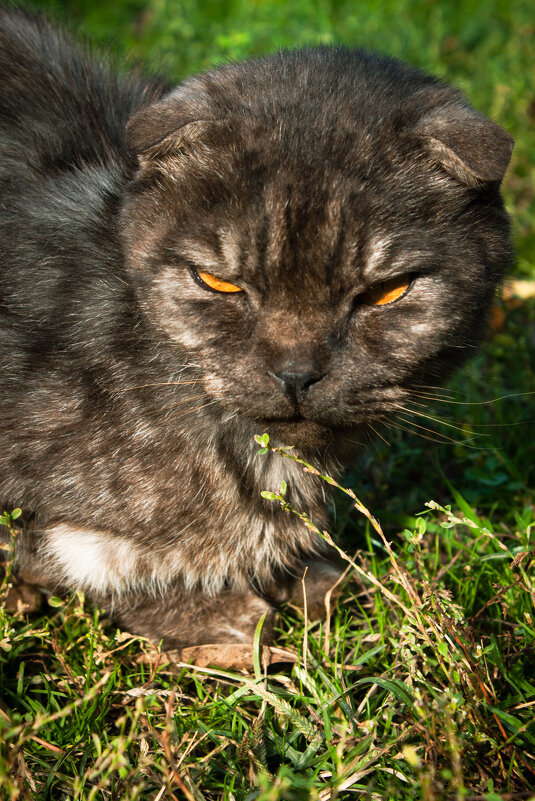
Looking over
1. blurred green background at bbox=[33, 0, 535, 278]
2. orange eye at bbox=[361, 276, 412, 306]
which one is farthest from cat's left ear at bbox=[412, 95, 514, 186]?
blurred green background at bbox=[33, 0, 535, 278]

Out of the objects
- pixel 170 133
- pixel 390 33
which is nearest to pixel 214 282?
pixel 170 133

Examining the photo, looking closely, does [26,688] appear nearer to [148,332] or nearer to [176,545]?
[176,545]

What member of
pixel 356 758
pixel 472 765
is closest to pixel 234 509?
pixel 356 758

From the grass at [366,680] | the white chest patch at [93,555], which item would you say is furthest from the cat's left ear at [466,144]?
the white chest patch at [93,555]

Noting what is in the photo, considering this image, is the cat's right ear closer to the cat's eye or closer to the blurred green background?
the cat's eye

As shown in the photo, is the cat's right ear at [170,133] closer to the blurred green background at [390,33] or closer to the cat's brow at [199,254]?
the cat's brow at [199,254]

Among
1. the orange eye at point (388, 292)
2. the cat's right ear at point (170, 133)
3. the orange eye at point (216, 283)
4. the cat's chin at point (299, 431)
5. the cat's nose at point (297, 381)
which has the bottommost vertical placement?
the cat's chin at point (299, 431)
